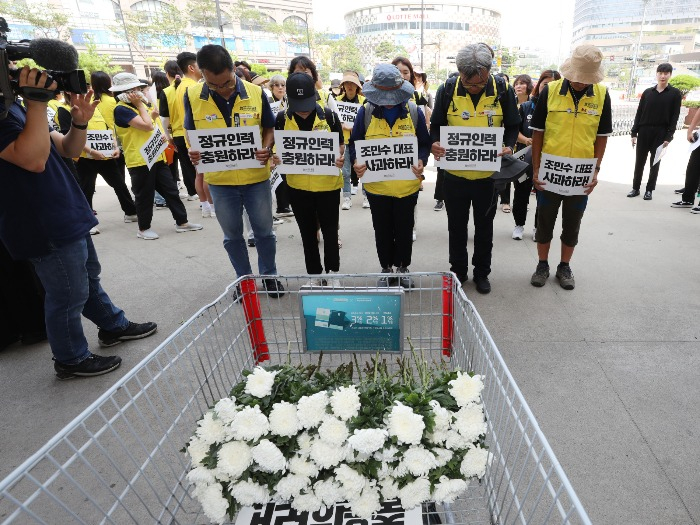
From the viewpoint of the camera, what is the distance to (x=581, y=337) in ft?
11.0

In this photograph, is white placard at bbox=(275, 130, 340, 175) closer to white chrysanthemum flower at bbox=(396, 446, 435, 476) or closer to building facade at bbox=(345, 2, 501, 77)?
white chrysanthemum flower at bbox=(396, 446, 435, 476)

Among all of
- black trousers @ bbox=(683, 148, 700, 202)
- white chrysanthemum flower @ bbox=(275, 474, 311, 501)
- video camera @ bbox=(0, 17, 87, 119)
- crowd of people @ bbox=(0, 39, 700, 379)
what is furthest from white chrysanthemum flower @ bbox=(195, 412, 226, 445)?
black trousers @ bbox=(683, 148, 700, 202)

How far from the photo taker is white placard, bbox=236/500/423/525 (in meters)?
1.40

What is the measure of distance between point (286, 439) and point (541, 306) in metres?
3.15

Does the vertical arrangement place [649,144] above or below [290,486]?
above

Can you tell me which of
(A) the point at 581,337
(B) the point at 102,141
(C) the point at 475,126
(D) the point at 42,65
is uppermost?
(D) the point at 42,65

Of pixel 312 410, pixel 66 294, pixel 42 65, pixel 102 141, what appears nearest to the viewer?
pixel 312 410

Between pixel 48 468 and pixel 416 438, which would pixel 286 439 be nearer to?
pixel 416 438

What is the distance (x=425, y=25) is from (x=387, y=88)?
355 feet

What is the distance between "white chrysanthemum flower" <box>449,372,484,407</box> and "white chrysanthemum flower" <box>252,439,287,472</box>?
Result: 62 centimetres

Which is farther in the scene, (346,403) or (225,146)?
(225,146)

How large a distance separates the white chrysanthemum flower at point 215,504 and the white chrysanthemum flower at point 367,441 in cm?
48

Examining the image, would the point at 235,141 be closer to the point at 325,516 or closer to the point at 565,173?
the point at 565,173

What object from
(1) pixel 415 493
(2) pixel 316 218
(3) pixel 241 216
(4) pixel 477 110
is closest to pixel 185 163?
(3) pixel 241 216
